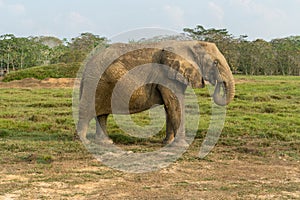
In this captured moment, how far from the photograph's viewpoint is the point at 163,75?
7809mm

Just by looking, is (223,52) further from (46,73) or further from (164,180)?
(164,180)

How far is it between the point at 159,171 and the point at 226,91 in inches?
93.9

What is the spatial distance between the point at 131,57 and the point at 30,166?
267 centimetres

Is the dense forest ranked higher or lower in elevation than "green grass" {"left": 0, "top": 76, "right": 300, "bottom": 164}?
higher

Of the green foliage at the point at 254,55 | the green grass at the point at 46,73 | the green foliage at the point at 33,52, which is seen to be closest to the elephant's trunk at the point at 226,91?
the green grass at the point at 46,73

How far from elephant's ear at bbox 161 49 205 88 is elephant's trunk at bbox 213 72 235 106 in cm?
38

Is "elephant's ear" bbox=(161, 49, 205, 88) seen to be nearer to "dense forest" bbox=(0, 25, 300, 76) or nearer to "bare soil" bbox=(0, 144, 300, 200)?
"bare soil" bbox=(0, 144, 300, 200)

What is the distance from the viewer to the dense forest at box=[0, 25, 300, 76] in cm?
4031

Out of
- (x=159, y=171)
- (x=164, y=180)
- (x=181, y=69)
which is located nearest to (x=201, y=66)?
(x=181, y=69)

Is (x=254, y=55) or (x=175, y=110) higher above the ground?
(x=254, y=55)

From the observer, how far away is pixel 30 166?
6379 mm

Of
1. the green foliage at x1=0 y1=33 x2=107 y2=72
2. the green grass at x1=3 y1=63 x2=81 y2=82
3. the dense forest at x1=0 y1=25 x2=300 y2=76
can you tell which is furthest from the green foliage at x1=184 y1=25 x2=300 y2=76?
the green grass at x1=3 y1=63 x2=81 y2=82

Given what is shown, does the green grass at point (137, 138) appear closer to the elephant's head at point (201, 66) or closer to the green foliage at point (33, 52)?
the elephant's head at point (201, 66)

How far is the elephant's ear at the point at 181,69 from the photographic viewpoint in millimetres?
7730
